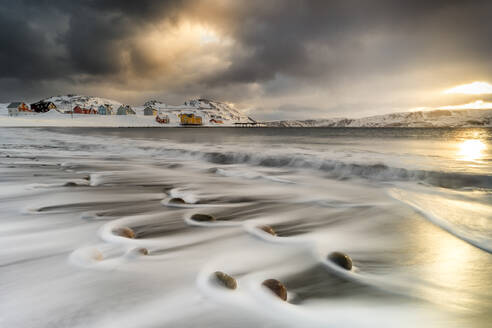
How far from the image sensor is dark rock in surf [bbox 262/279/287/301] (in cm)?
148

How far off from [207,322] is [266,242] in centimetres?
110

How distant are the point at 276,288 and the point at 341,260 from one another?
66 cm

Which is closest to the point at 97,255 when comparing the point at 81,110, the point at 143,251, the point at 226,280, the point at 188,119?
the point at 143,251

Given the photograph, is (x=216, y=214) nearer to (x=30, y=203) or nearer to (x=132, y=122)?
(x=30, y=203)

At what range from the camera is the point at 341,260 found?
74.6 inches

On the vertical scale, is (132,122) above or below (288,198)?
above

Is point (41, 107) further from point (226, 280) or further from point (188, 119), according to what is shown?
point (226, 280)

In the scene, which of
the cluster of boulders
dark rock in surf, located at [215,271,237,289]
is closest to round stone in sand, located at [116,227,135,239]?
the cluster of boulders

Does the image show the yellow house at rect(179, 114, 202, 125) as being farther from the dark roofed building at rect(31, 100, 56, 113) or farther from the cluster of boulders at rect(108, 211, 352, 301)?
the cluster of boulders at rect(108, 211, 352, 301)

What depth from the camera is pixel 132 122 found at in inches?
3521

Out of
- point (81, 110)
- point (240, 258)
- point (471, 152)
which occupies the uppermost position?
point (81, 110)

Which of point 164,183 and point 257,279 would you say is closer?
point 257,279

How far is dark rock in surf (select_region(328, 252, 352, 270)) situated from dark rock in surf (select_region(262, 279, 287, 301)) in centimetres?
59

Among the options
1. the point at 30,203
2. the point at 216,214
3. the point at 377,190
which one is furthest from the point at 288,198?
the point at 30,203
